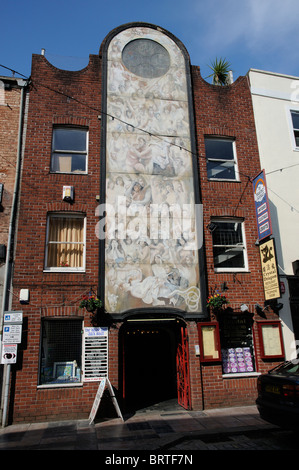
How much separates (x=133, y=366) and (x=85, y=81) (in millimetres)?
11112

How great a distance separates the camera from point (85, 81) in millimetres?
12008

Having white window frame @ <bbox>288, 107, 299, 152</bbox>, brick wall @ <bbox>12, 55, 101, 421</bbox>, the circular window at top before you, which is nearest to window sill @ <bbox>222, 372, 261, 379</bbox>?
brick wall @ <bbox>12, 55, 101, 421</bbox>

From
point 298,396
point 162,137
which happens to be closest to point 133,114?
point 162,137

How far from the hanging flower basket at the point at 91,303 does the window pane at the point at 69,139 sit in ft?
16.9

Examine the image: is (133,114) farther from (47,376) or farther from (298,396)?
(298,396)

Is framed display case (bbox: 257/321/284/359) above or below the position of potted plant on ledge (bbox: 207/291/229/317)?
below

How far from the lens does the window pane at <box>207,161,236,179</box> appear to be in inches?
482

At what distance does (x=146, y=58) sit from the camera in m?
12.5

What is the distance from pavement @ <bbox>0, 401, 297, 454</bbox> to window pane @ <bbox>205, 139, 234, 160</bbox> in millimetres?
8499

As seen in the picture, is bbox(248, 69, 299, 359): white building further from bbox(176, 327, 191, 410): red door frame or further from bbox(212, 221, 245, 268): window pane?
bbox(176, 327, 191, 410): red door frame

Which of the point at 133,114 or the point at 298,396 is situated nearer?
the point at 298,396

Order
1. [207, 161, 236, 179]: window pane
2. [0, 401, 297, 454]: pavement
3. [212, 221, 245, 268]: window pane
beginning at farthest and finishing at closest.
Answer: [207, 161, 236, 179]: window pane → [212, 221, 245, 268]: window pane → [0, 401, 297, 454]: pavement

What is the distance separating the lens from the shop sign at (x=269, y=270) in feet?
33.5

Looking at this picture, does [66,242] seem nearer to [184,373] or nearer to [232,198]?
[184,373]
